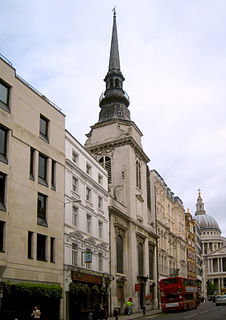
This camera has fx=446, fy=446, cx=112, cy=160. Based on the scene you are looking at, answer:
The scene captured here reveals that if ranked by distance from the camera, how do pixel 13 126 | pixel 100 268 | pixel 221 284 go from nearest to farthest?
pixel 13 126 → pixel 100 268 → pixel 221 284

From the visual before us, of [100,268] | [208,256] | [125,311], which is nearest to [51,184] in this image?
[100,268]

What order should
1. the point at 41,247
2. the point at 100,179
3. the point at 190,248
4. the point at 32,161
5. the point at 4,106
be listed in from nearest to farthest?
1. the point at 4,106
2. the point at 41,247
3. the point at 32,161
4. the point at 100,179
5. the point at 190,248

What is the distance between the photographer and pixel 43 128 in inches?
1385

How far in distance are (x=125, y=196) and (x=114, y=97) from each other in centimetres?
1548

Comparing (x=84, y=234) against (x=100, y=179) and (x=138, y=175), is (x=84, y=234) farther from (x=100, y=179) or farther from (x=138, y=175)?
(x=138, y=175)

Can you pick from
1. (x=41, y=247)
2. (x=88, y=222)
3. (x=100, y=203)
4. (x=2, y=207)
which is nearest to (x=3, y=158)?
(x=2, y=207)

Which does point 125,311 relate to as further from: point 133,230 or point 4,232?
point 4,232

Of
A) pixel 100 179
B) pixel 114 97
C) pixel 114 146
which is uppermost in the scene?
pixel 114 97

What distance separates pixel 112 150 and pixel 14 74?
95.4 ft

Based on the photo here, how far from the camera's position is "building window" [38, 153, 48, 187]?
110 ft

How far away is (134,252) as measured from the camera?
181 feet

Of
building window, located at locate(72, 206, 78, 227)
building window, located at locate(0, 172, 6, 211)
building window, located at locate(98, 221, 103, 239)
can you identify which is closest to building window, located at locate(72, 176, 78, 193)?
building window, located at locate(72, 206, 78, 227)

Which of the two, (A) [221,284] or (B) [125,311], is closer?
(B) [125,311]

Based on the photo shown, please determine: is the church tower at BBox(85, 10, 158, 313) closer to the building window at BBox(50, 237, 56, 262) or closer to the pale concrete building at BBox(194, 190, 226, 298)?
the building window at BBox(50, 237, 56, 262)
